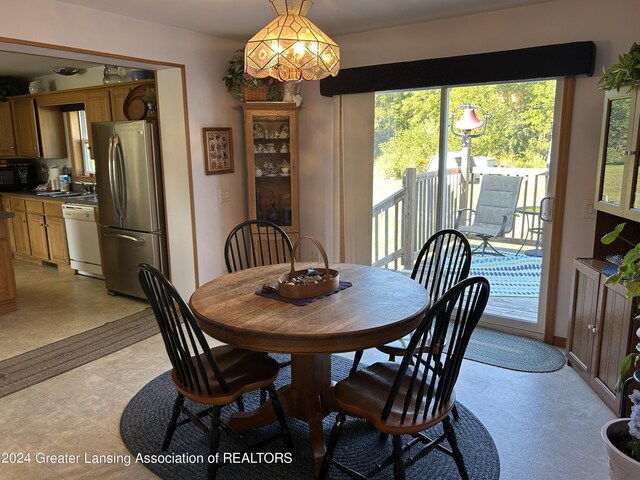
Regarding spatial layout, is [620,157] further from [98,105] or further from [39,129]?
[39,129]

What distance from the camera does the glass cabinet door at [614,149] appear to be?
8.87ft

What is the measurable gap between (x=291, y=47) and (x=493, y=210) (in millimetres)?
2496

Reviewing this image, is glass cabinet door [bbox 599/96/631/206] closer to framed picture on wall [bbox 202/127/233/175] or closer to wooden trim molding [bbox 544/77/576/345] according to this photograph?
wooden trim molding [bbox 544/77/576/345]

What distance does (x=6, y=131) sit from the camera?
6.58 meters

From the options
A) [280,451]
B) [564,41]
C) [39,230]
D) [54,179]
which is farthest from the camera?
[54,179]

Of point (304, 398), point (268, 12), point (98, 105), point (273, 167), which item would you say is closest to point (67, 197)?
point (98, 105)

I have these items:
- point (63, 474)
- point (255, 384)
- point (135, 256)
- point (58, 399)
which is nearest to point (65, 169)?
point (135, 256)

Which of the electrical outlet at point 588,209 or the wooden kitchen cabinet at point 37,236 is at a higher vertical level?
the electrical outlet at point 588,209

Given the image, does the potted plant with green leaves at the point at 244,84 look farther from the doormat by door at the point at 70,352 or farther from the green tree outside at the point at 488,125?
the doormat by door at the point at 70,352

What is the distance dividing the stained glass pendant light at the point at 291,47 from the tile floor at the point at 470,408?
2.03 m

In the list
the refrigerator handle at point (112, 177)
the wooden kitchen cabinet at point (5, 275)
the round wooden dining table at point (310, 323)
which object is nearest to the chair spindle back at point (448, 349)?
the round wooden dining table at point (310, 323)

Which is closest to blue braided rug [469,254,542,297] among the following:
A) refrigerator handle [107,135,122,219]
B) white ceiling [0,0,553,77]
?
white ceiling [0,0,553,77]

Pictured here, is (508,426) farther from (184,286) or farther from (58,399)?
(184,286)

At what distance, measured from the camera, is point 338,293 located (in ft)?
7.88
